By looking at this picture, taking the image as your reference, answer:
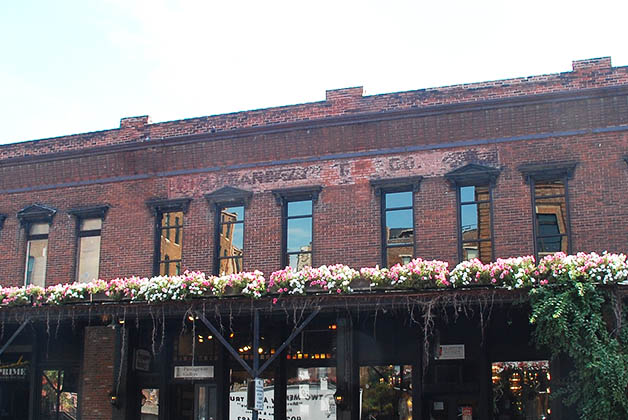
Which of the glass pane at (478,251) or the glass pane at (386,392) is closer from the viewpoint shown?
the glass pane at (386,392)

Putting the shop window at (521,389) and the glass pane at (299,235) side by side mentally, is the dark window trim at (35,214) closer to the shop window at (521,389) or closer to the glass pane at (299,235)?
the glass pane at (299,235)

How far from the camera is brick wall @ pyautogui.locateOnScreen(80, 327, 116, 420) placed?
18.4 metres

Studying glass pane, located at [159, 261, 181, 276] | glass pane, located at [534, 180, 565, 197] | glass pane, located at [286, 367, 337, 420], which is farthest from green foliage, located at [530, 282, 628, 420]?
glass pane, located at [159, 261, 181, 276]

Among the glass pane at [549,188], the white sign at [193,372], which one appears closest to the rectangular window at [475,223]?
the glass pane at [549,188]

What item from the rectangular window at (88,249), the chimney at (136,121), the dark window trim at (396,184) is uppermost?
the chimney at (136,121)

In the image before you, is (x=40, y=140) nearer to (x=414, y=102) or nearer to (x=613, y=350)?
(x=414, y=102)

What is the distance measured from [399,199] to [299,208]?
2.34 meters

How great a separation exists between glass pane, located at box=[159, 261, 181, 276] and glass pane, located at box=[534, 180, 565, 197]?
832 centimetres

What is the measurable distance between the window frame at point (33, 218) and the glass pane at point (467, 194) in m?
10.2

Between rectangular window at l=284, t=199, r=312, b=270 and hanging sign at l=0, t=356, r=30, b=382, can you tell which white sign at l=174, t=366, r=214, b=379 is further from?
hanging sign at l=0, t=356, r=30, b=382

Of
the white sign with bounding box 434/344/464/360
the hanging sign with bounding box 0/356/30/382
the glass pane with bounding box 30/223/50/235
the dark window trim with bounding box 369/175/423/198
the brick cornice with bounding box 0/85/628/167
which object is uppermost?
the brick cornice with bounding box 0/85/628/167

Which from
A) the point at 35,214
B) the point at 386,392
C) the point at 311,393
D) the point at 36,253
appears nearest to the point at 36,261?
the point at 36,253

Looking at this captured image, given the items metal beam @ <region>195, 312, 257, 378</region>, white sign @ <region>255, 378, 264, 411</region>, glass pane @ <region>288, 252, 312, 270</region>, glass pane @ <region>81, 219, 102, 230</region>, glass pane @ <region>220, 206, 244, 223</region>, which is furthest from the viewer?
glass pane @ <region>81, 219, 102, 230</region>

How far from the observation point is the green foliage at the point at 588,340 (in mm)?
12773
